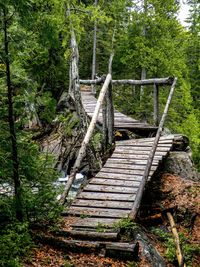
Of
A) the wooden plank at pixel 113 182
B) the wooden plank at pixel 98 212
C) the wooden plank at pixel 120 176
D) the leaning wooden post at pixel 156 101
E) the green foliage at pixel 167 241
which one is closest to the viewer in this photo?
the green foliage at pixel 167 241

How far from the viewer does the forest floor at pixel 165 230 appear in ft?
14.3

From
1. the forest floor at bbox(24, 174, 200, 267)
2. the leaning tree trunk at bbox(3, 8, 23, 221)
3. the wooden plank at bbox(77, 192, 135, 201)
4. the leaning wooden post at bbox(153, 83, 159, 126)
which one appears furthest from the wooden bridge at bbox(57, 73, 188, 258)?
the leaning wooden post at bbox(153, 83, 159, 126)

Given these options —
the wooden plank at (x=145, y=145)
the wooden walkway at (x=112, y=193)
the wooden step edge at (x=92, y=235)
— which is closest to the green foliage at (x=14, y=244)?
the wooden step edge at (x=92, y=235)

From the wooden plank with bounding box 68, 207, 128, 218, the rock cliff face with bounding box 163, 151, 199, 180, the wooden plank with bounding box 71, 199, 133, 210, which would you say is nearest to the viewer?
the wooden plank with bounding box 68, 207, 128, 218

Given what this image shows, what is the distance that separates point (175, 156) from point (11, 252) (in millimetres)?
6688

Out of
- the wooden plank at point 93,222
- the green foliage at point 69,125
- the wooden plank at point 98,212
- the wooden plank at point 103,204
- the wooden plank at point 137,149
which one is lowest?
the green foliage at point 69,125

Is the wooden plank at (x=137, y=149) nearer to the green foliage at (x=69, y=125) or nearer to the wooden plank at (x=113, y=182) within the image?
the wooden plank at (x=113, y=182)

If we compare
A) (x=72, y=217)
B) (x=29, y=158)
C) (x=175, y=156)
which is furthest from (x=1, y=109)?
(x=175, y=156)

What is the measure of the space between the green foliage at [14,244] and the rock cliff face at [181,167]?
5887 mm

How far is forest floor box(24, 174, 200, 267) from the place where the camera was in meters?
4.36

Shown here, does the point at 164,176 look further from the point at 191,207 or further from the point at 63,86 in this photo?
the point at 63,86

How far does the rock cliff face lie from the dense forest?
369 cm

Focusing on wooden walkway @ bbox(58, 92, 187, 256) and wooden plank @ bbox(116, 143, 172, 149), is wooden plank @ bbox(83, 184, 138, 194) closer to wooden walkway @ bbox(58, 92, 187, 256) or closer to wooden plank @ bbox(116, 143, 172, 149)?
wooden walkway @ bbox(58, 92, 187, 256)

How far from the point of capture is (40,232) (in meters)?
4.91
